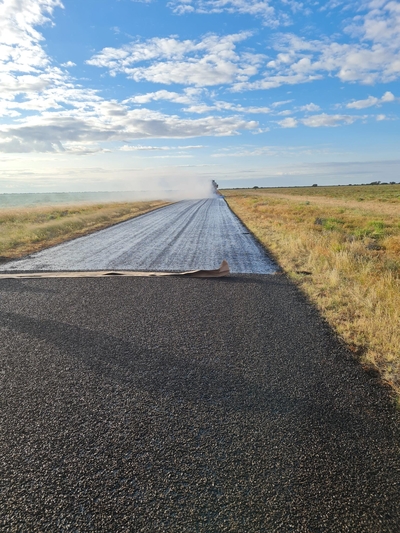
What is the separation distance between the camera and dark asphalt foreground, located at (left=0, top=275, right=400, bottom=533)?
2.38 meters

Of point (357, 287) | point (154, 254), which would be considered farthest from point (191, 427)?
point (154, 254)

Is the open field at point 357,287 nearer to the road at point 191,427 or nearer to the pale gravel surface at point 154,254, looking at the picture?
the road at point 191,427

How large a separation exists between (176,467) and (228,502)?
494 mm

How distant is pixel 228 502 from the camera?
243 centimetres

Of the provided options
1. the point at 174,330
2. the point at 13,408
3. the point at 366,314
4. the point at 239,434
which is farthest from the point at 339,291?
the point at 13,408

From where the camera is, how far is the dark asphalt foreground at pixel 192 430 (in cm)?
238

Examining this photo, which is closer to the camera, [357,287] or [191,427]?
[191,427]

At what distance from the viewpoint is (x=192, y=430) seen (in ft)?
10.4

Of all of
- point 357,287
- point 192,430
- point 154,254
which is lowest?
point 192,430

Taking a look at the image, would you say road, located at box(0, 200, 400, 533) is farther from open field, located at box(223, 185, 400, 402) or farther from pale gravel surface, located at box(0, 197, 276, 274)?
pale gravel surface, located at box(0, 197, 276, 274)

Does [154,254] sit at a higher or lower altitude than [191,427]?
higher

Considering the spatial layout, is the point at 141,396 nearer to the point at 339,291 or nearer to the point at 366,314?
the point at 366,314

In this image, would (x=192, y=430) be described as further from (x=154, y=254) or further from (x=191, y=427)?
(x=154, y=254)

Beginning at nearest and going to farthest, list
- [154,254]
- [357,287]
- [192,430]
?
[192,430] → [357,287] → [154,254]
